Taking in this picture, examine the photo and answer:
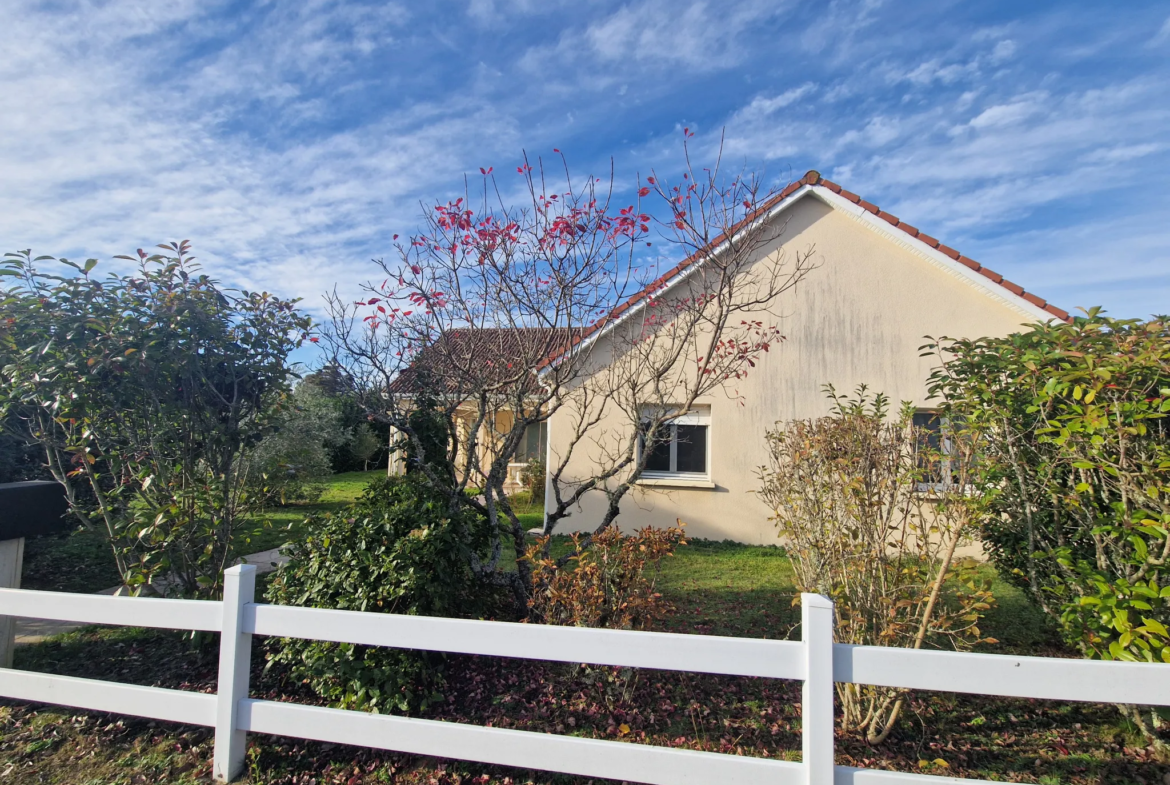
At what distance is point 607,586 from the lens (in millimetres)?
4000

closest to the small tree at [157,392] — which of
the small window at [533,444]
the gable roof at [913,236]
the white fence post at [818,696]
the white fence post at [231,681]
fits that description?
the white fence post at [231,681]

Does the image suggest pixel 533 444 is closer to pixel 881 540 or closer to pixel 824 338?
pixel 824 338

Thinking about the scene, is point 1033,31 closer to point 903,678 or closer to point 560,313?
point 560,313

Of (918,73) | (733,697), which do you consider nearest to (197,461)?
(733,697)

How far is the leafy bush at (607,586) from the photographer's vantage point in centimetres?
394

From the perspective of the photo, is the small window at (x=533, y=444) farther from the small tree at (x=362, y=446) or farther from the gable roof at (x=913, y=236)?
the small tree at (x=362, y=446)

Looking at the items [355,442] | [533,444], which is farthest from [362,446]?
[533,444]

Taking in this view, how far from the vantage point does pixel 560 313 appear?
5.01 m

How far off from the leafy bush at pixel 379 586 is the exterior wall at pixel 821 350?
5.35 metres

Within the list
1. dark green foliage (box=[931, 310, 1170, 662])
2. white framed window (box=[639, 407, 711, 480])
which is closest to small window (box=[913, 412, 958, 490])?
dark green foliage (box=[931, 310, 1170, 662])

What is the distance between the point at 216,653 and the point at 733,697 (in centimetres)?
403

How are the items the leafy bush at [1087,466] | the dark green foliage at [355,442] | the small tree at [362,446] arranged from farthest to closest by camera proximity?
the small tree at [362,446] → the dark green foliage at [355,442] → the leafy bush at [1087,466]

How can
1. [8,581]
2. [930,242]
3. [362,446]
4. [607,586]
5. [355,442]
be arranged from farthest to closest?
[362,446] → [355,442] → [930,242] → [8,581] → [607,586]

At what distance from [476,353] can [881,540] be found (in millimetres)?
3552
